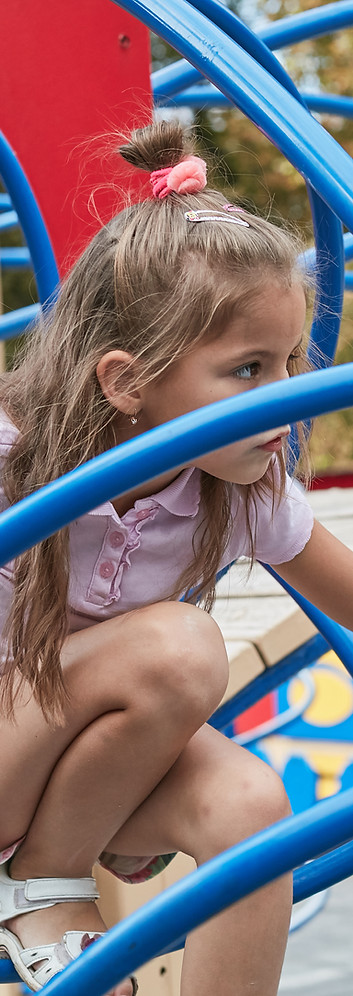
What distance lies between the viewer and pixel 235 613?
5.80 feet

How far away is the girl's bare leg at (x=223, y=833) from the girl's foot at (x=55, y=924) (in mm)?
63

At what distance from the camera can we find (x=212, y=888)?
57 centimetres

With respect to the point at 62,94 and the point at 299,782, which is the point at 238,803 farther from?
the point at 299,782

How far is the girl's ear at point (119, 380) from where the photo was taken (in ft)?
2.72

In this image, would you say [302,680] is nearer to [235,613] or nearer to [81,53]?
[235,613]

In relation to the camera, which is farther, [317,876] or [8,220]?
[8,220]

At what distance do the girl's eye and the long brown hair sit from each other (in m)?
0.03

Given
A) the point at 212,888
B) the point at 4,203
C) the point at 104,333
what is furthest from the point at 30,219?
the point at 212,888

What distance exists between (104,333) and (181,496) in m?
0.14

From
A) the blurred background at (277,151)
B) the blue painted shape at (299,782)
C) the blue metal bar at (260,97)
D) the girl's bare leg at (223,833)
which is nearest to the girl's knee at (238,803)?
the girl's bare leg at (223,833)

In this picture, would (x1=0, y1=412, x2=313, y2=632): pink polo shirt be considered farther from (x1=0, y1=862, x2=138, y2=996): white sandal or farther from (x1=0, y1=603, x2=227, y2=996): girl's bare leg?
(x1=0, y1=862, x2=138, y2=996): white sandal

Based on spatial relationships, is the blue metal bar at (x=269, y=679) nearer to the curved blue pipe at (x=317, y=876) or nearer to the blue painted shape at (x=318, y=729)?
the curved blue pipe at (x=317, y=876)

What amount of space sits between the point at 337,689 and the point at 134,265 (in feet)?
5.17

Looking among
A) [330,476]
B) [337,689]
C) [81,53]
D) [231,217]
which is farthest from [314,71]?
[231,217]
